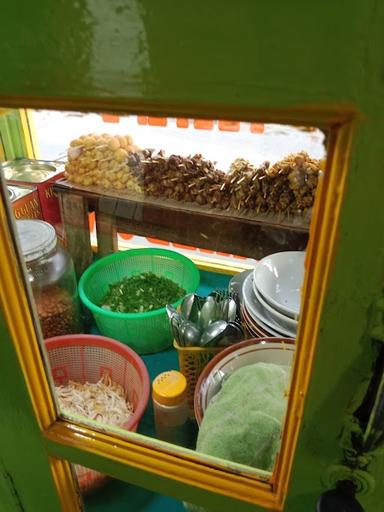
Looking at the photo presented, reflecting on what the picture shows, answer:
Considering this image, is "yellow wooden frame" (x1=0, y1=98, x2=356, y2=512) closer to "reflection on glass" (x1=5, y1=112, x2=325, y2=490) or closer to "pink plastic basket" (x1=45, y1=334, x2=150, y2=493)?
"reflection on glass" (x1=5, y1=112, x2=325, y2=490)

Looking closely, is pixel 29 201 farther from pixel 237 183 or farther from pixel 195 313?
pixel 195 313

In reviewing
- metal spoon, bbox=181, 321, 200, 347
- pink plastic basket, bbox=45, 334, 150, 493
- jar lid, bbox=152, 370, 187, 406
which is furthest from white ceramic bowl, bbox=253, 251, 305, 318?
pink plastic basket, bbox=45, 334, 150, 493

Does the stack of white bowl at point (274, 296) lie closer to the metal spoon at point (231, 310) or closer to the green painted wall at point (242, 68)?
the metal spoon at point (231, 310)

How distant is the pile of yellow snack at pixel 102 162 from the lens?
70.6 inches

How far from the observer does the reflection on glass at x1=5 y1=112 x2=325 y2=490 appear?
3.05 ft

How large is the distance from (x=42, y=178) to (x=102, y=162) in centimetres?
38

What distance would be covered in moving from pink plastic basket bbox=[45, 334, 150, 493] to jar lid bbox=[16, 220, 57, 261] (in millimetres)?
288

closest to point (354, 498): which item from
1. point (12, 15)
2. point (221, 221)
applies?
point (12, 15)

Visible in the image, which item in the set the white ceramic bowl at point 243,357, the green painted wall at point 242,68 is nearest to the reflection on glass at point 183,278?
the white ceramic bowl at point 243,357

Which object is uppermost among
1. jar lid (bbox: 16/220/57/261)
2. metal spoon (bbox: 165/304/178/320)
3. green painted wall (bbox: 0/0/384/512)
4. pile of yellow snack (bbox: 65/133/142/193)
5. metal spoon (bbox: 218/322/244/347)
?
green painted wall (bbox: 0/0/384/512)

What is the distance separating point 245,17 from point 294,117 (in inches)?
3.4

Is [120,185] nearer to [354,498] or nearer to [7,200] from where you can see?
[7,200]

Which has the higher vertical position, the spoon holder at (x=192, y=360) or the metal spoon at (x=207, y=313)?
the metal spoon at (x=207, y=313)

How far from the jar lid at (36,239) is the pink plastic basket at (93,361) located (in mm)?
288
